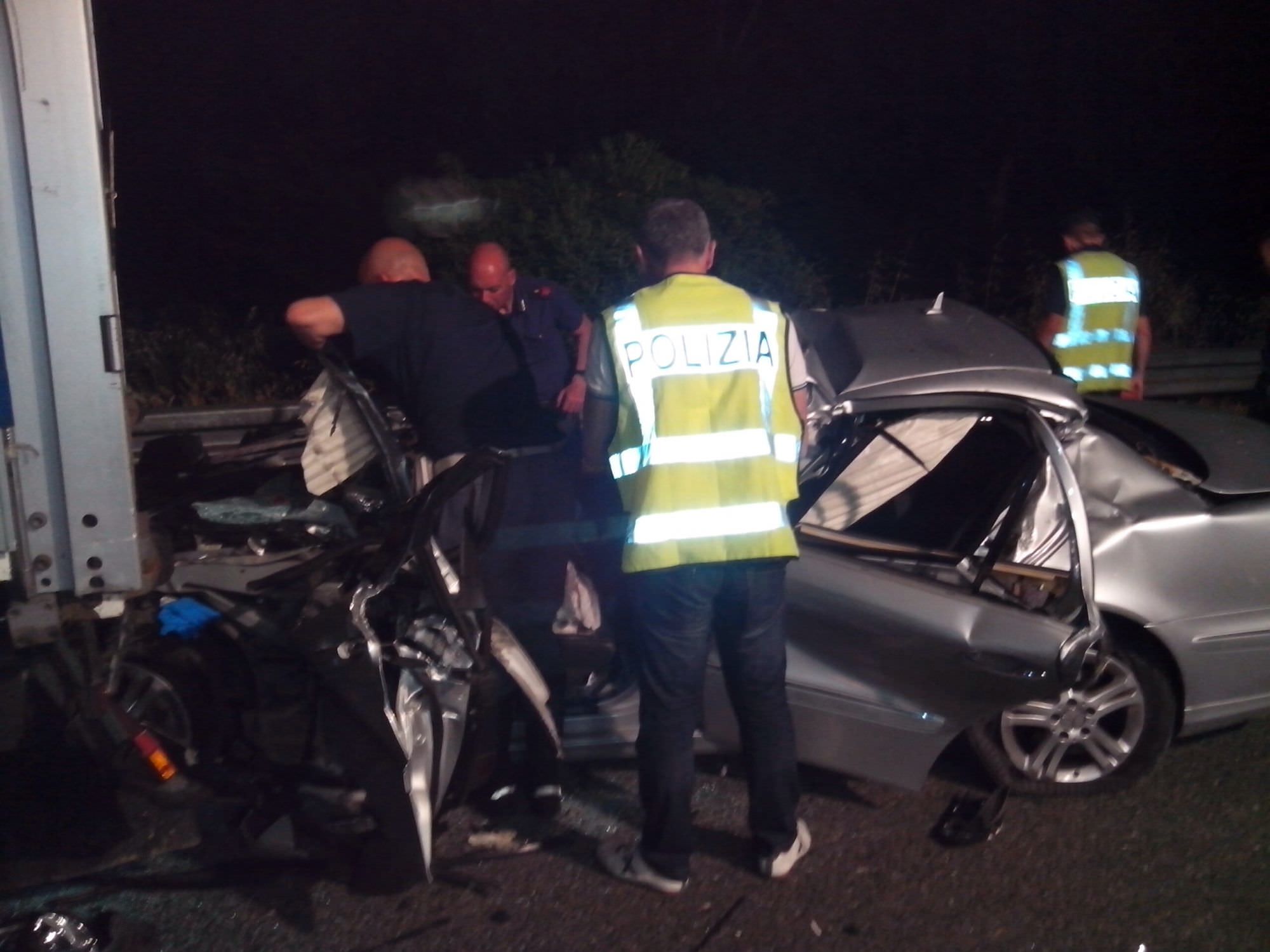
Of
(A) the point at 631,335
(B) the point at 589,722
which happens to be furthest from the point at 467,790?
(A) the point at 631,335

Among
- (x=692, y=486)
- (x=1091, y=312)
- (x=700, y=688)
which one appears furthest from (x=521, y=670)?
(x=1091, y=312)

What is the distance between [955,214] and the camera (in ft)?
53.3

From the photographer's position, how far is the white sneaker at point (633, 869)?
3852 mm

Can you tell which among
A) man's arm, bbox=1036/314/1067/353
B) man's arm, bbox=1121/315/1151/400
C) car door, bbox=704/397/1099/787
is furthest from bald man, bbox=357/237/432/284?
man's arm, bbox=1121/315/1151/400

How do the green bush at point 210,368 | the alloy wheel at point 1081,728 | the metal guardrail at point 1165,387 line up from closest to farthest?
the alloy wheel at point 1081,728
the metal guardrail at point 1165,387
the green bush at point 210,368

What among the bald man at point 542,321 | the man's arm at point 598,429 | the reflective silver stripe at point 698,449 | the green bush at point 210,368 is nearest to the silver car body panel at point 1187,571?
the reflective silver stripe at point 698,449

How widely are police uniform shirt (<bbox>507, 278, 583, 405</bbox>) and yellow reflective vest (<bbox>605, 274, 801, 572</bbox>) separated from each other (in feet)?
4.92

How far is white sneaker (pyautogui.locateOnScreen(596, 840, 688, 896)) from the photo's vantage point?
3.85 meters

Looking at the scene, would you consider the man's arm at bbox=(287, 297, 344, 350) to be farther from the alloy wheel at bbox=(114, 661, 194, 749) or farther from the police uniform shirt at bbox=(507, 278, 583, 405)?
the alloy wheel at bbox=(114, 661, 194, 749)

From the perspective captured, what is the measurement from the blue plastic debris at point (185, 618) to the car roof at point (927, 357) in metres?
2.12

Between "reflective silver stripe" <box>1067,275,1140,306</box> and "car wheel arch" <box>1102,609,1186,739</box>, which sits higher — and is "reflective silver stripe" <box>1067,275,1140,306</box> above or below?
above

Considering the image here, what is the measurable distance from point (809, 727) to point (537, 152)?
1168 centimetres

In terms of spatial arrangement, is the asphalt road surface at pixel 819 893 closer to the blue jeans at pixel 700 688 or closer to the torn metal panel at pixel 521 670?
the blue jeans at pixel 700 688

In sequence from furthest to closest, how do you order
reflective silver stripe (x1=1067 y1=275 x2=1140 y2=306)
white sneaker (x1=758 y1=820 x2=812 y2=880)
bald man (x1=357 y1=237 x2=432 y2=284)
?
reflective silver stripe (x1=1067 y1=275 x2=1140 y2=306) < bald man (x1=357 y1=237 x2=432 y2=284) < white sneaker (x1=758 y1=820 x2=812 y2=880)
